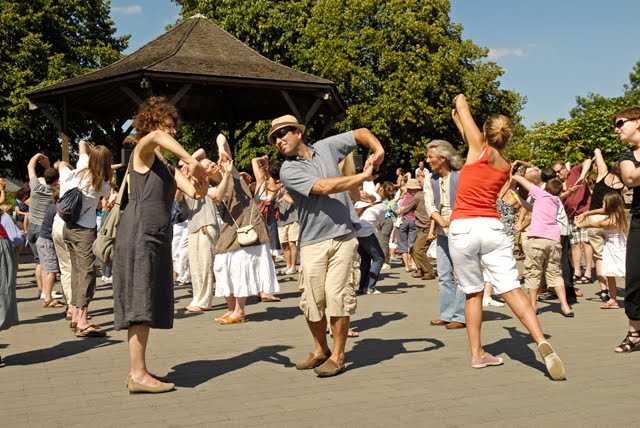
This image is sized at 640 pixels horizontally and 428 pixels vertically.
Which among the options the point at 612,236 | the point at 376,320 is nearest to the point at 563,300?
the point at 612,236

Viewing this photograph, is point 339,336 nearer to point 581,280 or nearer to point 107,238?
point 107,238

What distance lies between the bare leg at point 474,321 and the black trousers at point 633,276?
1.47 meters

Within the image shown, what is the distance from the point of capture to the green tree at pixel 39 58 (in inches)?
1406

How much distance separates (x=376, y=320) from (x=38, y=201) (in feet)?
18.2

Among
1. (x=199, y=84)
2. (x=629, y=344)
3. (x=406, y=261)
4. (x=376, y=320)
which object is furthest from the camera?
(x=199, y=84)

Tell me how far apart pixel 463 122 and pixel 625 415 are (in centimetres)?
250

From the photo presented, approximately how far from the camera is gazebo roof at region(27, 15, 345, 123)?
17.7m

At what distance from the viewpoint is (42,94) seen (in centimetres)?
1947

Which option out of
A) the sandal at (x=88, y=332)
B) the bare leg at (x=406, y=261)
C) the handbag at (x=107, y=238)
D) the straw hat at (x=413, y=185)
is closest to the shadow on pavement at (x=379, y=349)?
the handbag at (x=107, y=238)

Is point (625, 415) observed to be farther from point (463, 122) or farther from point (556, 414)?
point (463, 122)

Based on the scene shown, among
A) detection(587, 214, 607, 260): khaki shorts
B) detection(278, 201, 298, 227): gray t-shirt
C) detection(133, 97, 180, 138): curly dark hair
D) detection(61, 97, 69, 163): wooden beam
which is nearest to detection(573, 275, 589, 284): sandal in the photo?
detection(587, 214, 607, 260): khaki shorts

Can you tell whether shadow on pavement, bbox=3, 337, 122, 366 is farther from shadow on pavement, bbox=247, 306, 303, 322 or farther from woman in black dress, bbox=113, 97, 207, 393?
shadow on pavement, bbox=247, 306, 303, 322

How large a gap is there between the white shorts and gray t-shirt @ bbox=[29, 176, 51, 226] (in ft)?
23.3

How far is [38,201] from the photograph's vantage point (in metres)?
11.3
